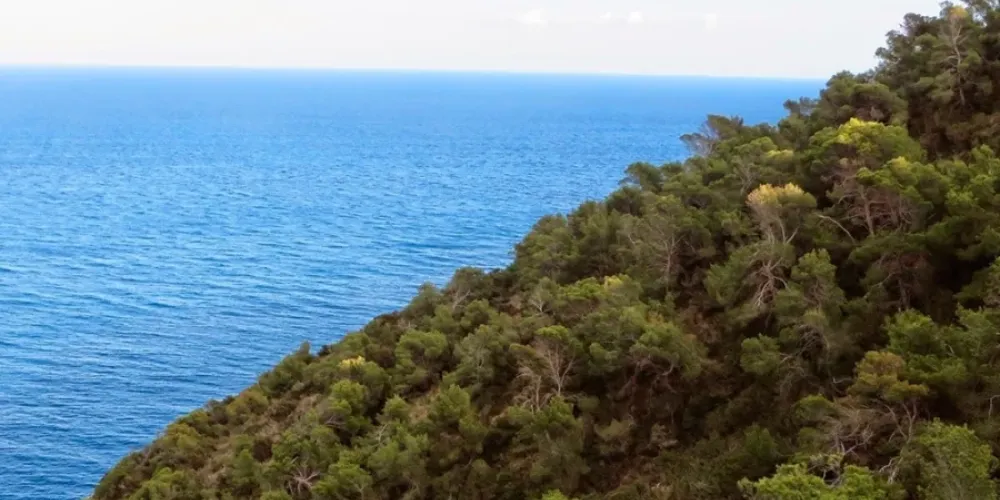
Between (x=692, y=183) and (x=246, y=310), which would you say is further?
(x=246, y=310)

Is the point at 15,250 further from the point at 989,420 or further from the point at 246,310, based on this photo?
the point at 989,420

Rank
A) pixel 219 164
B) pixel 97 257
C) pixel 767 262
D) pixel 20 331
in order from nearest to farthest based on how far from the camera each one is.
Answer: pixel 767 262
pixel 20 331
pixel 97 257
pixel 219 164

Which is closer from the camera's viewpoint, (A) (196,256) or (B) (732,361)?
(B) (732,361)

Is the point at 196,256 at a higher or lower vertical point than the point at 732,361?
lower

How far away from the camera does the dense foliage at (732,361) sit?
2062cm

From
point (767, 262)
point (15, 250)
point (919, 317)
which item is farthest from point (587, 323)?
point (15, 250)

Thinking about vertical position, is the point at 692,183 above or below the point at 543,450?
above

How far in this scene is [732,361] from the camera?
1048 inches

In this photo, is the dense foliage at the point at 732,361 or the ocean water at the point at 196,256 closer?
the dense foliage at the point at 732,361

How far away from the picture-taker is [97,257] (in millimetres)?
74250

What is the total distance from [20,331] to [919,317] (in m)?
56.2

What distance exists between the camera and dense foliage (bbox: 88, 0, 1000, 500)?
2062cm

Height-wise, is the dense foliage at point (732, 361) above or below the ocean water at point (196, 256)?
above

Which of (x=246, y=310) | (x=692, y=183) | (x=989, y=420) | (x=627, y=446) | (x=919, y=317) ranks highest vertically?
(x=692, y=183)
